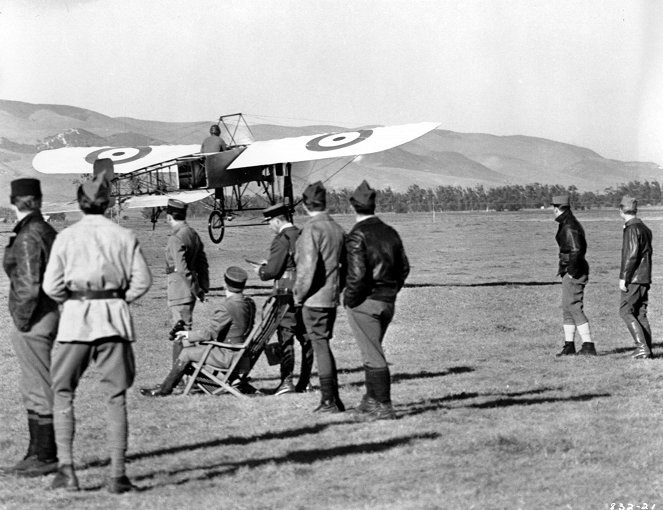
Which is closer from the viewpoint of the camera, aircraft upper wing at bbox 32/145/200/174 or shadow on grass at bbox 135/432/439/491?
shadow on grass at bbox 135/432/439/491

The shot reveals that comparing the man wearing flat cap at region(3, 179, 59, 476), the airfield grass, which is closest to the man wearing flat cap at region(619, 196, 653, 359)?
the airfield grass

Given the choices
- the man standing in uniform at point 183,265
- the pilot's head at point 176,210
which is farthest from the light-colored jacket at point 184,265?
the pilot's head at point 176,210

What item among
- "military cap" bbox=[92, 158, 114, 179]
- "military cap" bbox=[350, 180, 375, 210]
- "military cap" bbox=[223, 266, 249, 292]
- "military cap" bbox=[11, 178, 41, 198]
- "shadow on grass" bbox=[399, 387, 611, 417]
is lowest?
"shadow on grass" bbox=[399, 387, 611, 417]

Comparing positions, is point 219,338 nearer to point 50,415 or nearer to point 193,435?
point 193,435

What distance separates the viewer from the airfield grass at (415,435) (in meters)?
6.15

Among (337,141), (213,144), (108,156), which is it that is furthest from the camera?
(108,156)

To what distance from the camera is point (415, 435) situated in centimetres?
781

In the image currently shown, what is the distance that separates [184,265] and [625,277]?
4.91 meters

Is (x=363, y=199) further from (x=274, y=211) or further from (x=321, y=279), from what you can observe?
(x=274, y=211)

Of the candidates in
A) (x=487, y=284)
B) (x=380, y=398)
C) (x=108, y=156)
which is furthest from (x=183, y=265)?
(x=108, y=156)

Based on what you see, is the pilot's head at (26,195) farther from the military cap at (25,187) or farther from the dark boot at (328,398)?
the dark boot at (328,398)

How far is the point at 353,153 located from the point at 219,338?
15204mm

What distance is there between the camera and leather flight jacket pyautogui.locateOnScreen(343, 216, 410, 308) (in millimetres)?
8383

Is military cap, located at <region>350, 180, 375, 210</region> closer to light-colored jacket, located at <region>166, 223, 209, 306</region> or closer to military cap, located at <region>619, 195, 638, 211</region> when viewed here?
light-colored jacket, located at <region>166, 223, 209, 306</region>
